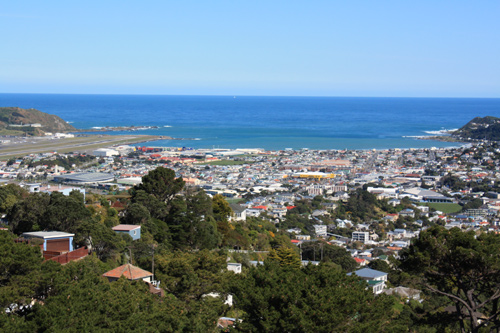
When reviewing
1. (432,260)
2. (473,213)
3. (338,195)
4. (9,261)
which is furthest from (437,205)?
(9,261)

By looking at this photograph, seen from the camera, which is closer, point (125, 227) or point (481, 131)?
point (125, 227)

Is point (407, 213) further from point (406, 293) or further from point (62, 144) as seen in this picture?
point (62, 144)

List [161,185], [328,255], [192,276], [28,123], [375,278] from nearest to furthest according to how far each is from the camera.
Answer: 1. [192,276]
2. [375,278]
3. [161,185]
4. [328,255]
5. [28,123]

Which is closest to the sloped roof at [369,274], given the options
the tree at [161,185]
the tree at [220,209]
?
the tree at [220,209]

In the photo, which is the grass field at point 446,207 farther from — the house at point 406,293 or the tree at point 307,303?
the tree at point 307,303

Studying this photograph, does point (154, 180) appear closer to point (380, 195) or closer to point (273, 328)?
→ point (273, 328)

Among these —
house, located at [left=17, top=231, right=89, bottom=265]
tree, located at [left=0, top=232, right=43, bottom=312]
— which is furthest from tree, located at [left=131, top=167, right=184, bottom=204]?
tree, located at [left=0, top=232, right=43, bottom=312]

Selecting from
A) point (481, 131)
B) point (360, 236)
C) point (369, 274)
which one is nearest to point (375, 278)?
point (369, 274)
